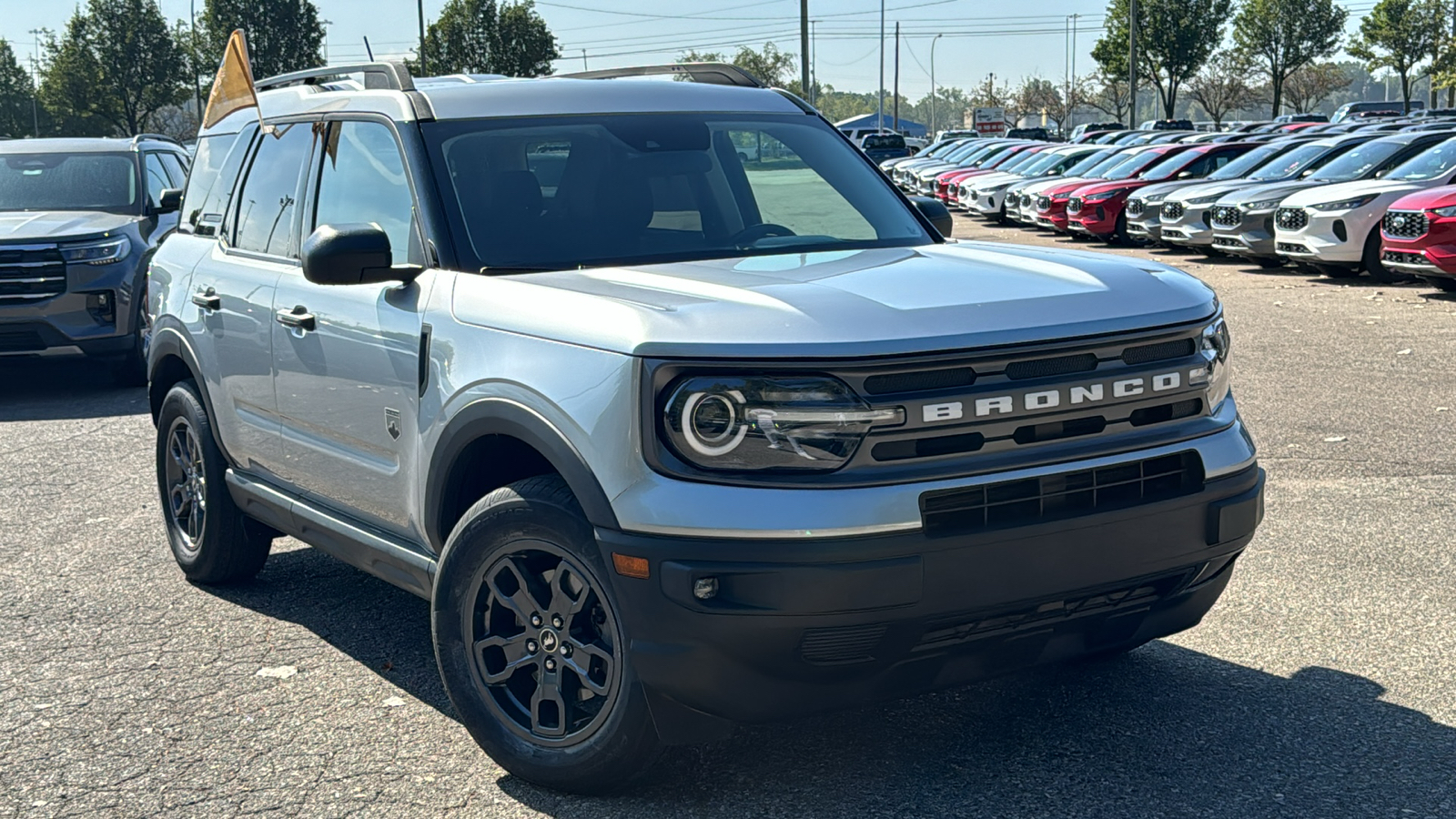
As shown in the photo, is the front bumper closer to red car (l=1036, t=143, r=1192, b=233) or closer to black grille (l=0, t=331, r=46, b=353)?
black grille (l=0, t=331, r=46, b=353)

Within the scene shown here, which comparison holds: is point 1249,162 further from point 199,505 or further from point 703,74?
point 199,505

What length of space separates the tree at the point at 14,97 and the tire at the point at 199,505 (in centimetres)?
10051

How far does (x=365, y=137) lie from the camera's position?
16.1 ft

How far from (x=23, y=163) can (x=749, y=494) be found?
11.5 m

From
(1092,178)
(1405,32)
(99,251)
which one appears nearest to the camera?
(99,251)

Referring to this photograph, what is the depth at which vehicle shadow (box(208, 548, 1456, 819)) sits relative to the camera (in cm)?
373

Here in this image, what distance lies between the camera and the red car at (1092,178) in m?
25.0

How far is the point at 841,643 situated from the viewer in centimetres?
337

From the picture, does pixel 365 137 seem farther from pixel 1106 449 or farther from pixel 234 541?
pixel 1106 449

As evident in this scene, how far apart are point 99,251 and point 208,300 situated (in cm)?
684

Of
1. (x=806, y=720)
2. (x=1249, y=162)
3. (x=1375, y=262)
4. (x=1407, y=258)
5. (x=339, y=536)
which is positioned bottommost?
(x=806, y=720)

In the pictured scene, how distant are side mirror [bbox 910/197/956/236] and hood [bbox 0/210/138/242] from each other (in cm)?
838

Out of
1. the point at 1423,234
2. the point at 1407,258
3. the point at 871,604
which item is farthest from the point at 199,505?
the point at 1407,258

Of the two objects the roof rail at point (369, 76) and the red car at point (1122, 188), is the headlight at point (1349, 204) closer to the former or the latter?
the red car at point (1122, 188)
